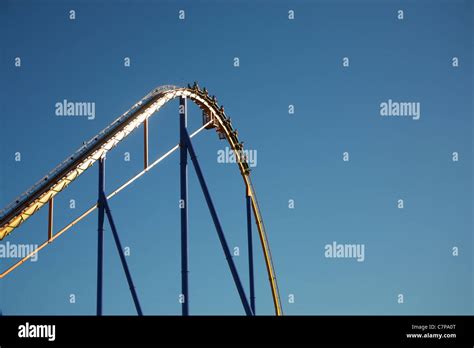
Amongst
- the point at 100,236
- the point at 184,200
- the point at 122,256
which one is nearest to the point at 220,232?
the point at 184,200

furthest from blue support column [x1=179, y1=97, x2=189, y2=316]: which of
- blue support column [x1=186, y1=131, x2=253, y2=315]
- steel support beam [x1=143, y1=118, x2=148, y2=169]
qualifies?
steel support beam [x1=143, y1=118, x2=148, y2=169]

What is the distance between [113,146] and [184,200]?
2.36m

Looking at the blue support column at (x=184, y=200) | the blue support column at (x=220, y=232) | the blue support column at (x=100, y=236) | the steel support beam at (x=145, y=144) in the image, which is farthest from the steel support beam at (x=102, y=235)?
the blue support column at (x=220, y=232)

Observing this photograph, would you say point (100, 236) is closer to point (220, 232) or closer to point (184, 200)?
point (184, 200)

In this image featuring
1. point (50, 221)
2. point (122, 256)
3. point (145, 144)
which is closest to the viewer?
point (50, 221)

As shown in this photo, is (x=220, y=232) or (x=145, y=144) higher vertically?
(x=145, y=144)

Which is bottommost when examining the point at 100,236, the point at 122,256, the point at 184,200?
the point at 122,256

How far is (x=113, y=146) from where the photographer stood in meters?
18.7

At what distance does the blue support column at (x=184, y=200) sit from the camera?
16938 mm

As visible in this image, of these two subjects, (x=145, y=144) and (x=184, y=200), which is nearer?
(x=184, y=200)

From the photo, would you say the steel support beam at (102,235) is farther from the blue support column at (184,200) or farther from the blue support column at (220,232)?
the blue support column at (220,232)

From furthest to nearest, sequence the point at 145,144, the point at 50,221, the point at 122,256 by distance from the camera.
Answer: the point at 145,144
the point at 122,256
the point at 50,221
